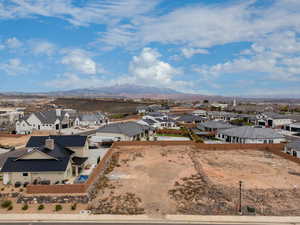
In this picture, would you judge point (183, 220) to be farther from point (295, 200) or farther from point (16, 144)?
point (16, 144)

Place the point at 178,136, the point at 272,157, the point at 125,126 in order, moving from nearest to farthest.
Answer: the point at 272,157 < the point at 125,126 < the point at 178,136

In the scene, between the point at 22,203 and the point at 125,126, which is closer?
the point at 22,203

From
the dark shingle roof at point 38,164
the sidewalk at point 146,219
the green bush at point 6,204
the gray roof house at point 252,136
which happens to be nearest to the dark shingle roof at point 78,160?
the dark shingle roof at point 38,164

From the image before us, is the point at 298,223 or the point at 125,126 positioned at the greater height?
the point at 125,126

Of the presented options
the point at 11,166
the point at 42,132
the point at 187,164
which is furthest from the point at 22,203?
the point at 42,132

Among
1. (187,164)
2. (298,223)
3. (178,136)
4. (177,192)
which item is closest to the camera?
(298,223)

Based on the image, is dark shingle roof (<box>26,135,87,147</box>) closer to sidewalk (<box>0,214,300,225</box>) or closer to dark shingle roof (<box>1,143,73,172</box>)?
dark shingle roof (<box>1,143,73,172</box>)

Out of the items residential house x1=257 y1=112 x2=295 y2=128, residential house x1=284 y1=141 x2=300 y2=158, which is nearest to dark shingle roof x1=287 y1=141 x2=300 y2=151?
residential house x1=284 y1=141 x2=300 y2=158
